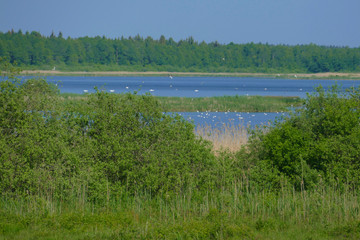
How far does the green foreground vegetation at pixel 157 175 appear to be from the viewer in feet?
35.6

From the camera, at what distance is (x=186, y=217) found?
11.7 m

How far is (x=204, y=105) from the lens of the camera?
163 feet

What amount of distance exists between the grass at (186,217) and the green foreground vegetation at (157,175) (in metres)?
0.03

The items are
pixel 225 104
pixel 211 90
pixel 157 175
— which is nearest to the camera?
pixel 157 175

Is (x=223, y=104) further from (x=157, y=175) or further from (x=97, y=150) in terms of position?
(x=157, y=175)

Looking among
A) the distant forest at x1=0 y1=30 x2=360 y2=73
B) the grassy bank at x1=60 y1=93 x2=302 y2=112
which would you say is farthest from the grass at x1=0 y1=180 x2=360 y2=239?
the distant forest at x1=0 y1=30 x2=360 y2=73

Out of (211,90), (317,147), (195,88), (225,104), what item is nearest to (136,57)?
(195,88)

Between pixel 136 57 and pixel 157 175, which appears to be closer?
pixel 157 175

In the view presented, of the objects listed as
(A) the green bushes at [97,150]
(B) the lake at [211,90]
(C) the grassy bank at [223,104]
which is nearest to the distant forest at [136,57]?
(B) the lake at [211,90]

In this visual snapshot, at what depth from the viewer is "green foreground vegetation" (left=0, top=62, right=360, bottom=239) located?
1085 centimetres

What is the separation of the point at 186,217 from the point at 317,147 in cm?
486

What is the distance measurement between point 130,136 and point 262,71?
185999 millimetres

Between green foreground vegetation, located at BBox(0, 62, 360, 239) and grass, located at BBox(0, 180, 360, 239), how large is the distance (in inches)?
1.3

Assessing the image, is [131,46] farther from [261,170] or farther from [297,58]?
[261,170]
